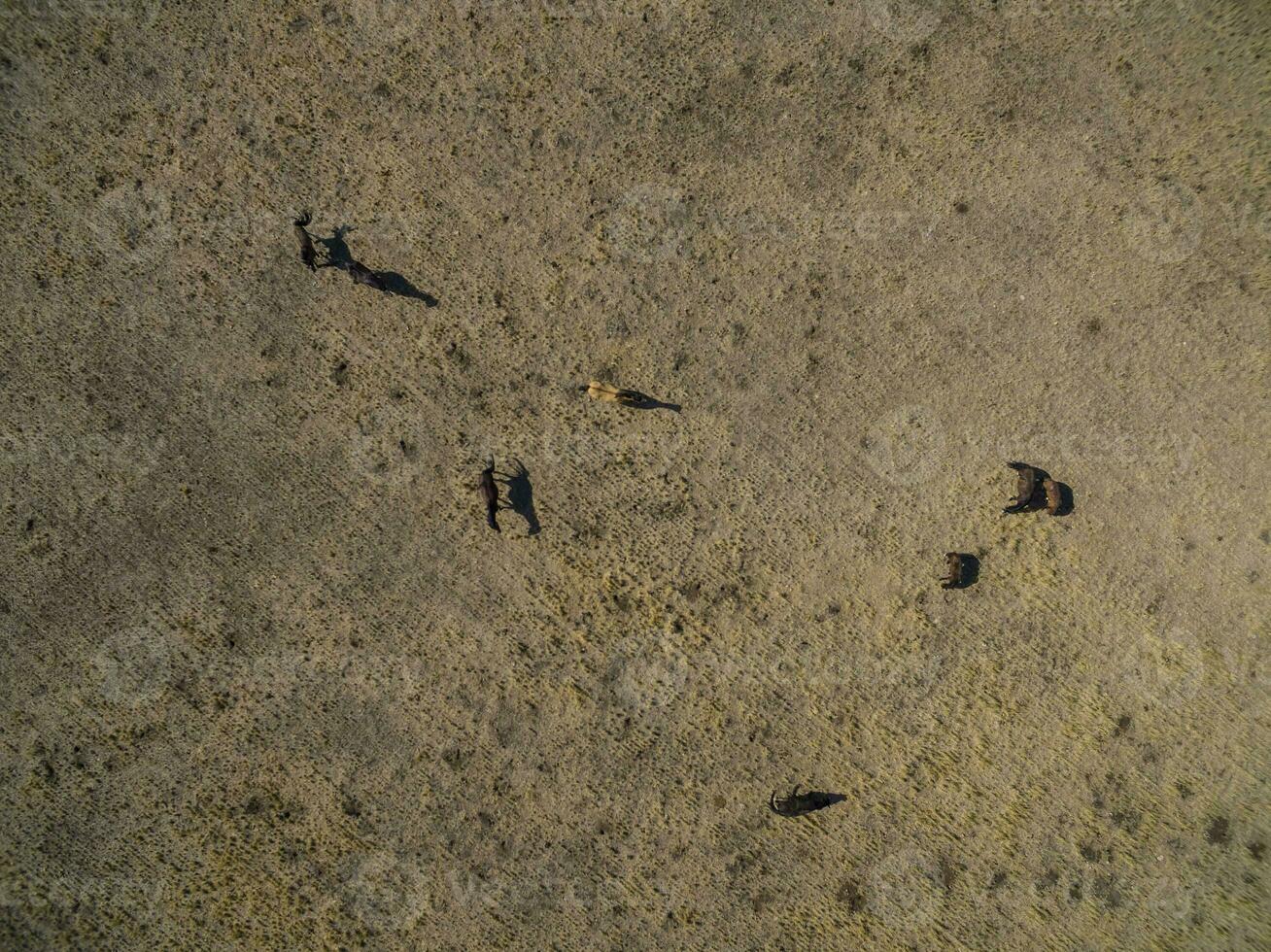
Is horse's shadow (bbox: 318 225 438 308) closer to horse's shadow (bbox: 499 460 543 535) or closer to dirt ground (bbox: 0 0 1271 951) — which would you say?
dirt ground (bbox: 0 0 1271 951)

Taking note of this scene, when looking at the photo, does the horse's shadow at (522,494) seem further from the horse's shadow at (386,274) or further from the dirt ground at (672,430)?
the horse's shadow at (386,274)

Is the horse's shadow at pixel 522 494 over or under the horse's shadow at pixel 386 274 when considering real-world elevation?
under

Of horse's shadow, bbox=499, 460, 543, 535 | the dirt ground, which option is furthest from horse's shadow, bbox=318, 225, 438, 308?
horse's shadow, bbox=499, 460, 543, 535

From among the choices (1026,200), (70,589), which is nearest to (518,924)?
(70,589)

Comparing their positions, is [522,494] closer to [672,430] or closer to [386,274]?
[672,430]

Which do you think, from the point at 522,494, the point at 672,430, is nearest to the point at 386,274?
the point at 522,494

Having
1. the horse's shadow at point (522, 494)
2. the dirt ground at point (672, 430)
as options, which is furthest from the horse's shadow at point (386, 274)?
the horse's shadow at point (522, 494)
